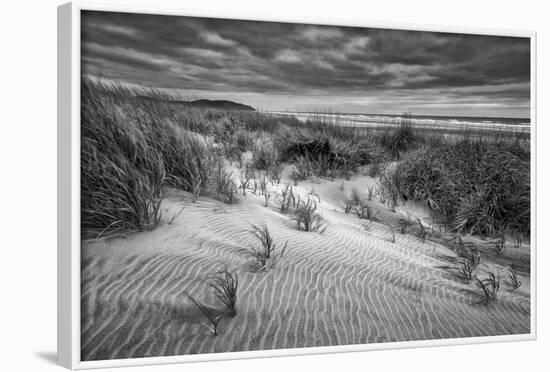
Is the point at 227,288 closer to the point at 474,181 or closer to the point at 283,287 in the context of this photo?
the point at 283,287

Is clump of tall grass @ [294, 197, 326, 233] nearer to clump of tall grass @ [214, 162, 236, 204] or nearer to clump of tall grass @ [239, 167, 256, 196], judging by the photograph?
clump of tall grass @ [239, 167, 256, 196]

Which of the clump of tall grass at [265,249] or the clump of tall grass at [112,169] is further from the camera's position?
the clump of tall grass at [265,249]

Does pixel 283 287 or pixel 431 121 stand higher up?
pixel 431 121

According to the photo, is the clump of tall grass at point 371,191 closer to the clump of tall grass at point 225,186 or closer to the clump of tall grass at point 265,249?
the clump of tall grass at point 265,249

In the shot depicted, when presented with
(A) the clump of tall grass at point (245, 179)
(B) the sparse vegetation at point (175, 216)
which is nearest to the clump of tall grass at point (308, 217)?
(A) the clump of tall grass at point (245, 179)

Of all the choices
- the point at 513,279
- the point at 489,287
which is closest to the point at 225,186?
the point at 489,287

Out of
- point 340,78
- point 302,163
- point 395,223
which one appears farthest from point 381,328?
point 340,78
